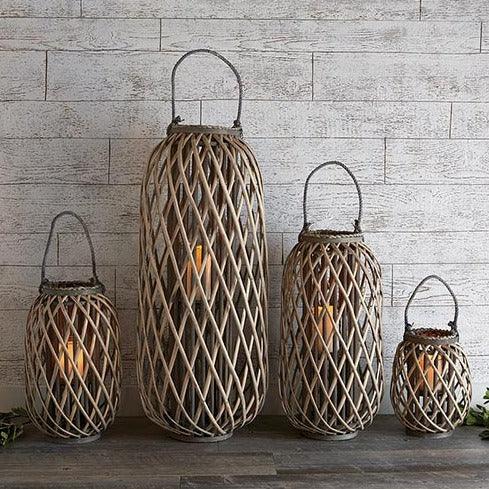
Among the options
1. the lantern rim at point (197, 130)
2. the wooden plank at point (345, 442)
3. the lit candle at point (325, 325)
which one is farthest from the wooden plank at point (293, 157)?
the wooden plank at point (345, 442)

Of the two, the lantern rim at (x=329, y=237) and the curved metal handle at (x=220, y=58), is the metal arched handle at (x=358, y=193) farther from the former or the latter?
the curved metal handle at (x=220, y=58)

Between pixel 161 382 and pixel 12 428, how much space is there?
439 millimetres

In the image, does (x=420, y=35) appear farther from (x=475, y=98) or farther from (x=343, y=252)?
(x=343, y=252)

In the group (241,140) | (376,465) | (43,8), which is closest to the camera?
(376,465)

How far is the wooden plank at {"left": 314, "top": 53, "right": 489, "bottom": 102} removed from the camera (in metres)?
2.46

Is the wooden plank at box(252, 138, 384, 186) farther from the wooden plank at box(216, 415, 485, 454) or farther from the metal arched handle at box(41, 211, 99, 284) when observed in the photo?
the wooden plank at box(216, 415, 485, 454)

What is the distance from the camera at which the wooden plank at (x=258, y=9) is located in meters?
2.41

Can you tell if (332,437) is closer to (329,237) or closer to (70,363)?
(329,237)

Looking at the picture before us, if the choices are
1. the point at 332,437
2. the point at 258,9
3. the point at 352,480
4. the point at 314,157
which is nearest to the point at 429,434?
the point at 332,437

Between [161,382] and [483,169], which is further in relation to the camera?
[483,169]

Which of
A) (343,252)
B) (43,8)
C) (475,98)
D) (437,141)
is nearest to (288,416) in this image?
(343,252)

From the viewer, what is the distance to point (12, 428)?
2.28 meters

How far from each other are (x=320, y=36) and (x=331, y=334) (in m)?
0.91

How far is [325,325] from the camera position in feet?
7.30
